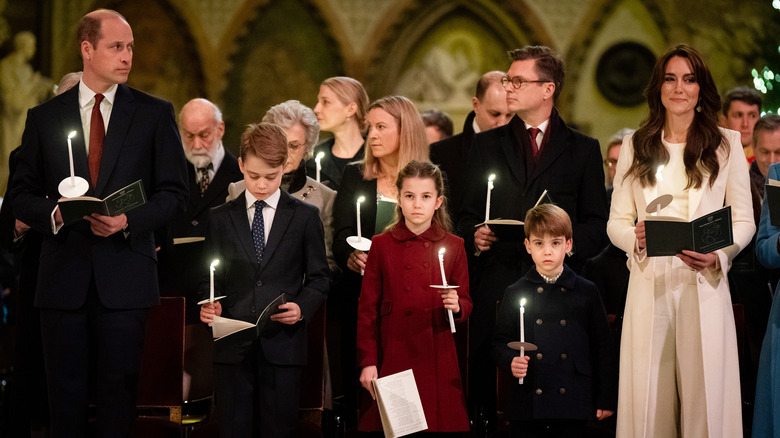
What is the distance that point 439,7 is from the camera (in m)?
9.10

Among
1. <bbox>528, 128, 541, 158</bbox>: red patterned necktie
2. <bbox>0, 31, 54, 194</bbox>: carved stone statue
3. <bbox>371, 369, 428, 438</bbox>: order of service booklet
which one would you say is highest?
<bbox>0, 31, 54, 194</bbox>: carved stone statue

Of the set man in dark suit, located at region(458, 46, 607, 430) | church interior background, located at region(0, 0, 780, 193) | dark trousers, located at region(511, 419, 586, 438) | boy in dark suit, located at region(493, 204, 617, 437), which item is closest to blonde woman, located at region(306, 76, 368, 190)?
man in dark suit, located at region(458, 46, 607, 430)

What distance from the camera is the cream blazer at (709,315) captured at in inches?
127

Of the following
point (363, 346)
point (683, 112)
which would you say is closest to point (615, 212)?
point (683, 112)

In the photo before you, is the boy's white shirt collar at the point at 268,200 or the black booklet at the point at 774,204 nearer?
the black booklet at the point at 774,204

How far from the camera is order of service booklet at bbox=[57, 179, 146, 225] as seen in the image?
9.41 feet

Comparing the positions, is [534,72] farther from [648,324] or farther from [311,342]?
[311,342]

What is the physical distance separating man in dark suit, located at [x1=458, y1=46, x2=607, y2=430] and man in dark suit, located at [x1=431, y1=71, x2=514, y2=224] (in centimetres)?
36

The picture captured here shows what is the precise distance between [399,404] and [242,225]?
94 cm

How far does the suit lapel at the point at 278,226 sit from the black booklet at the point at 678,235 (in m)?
1.39

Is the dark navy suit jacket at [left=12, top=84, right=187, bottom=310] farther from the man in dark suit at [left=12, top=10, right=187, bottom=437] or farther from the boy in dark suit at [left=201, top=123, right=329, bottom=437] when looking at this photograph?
the boy in dark suit at [left=201, top=123, right=329, bottom=437]

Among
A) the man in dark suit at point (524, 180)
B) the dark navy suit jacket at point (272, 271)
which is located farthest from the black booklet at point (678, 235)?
the dark navy suit jacket at point (272, 271)

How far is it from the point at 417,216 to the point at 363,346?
0.58 m

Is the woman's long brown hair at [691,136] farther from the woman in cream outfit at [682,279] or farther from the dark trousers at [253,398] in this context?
the dark trousers at [253,398]
